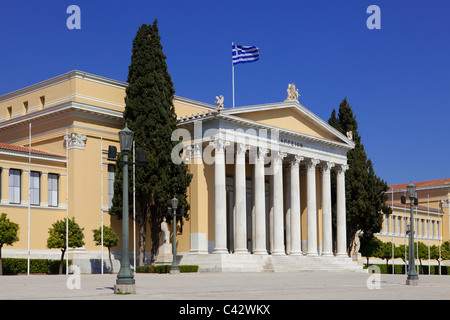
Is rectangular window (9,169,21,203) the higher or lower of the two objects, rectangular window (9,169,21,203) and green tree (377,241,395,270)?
the higher

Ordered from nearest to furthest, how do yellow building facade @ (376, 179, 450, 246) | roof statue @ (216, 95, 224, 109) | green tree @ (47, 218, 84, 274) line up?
green tree @ (47, 218, 84, 274)
roof statue @ (216, 95, 224, 109)
yellow building facade @ (376, 179, 450, 246)

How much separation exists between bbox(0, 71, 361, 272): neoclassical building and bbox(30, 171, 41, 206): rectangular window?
0.24 ft

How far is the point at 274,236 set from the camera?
53469mm

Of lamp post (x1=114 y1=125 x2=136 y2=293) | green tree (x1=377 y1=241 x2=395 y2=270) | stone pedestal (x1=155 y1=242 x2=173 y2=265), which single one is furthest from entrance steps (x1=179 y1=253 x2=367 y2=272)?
lamp post (x1=114 y1=125 x2=136 y2=293)

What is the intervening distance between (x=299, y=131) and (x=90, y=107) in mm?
19386

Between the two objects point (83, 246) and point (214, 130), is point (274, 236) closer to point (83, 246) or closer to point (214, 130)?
point (214, 130)

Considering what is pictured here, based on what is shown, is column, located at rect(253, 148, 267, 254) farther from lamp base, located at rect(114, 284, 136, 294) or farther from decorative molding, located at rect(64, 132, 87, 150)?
lamp base, located at rect(114, 284, 136, 294)

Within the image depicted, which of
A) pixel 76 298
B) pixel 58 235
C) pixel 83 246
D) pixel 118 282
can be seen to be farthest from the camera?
pixel 83 246

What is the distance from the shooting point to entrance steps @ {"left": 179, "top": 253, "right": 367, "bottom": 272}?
47375 millimetres

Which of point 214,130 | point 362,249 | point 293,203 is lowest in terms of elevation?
point 362,249

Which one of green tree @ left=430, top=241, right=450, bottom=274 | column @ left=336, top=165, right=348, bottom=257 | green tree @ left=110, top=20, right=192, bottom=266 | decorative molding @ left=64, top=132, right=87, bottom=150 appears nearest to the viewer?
green tree @ left=110, top=20, right=192, bottom=266

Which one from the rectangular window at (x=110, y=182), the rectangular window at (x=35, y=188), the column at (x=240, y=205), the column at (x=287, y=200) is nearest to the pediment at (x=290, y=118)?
the column at (x=240, y=205)

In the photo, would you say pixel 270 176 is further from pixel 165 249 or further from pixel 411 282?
pixel 411 282

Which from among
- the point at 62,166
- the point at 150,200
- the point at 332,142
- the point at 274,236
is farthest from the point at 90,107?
the point at 332,142
